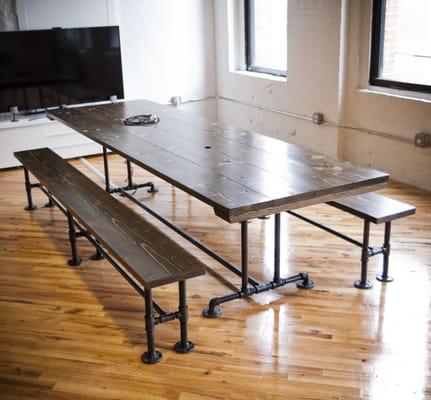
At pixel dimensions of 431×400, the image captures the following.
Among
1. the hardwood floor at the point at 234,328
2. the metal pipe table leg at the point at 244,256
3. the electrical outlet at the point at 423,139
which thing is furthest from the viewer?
the electrical outlet at the point at 423,139

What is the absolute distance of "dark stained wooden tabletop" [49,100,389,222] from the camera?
260cm

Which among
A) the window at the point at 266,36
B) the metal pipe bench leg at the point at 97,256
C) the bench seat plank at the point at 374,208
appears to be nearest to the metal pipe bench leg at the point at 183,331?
the bench seat plank at the point at 374,208

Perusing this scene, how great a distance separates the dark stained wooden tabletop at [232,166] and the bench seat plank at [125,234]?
0.86ft

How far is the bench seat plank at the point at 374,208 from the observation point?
10.2 ft

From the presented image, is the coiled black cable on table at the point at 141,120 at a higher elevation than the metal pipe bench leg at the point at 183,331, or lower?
higher

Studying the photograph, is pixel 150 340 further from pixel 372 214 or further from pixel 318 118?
pixel 318 118

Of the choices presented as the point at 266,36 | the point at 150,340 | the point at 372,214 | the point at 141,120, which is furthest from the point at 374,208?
the point at 266,36

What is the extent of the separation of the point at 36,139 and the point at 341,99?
2854 millimetres

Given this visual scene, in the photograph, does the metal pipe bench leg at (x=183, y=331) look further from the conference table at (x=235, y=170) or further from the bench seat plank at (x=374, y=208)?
the bench seat plank at (x=374, y=208)

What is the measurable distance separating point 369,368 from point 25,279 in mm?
2006

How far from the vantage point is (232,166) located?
304 centimetres

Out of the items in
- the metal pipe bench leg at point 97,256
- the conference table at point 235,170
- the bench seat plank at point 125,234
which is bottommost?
the metal pipe bench leg at point 97,256

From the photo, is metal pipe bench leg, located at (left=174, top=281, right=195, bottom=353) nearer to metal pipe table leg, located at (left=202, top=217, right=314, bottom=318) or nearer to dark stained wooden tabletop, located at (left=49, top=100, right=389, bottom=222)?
metal pipe table leg, located at (left=202, top=217, right=314, bottom=318)

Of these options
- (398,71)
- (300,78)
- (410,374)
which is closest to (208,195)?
(410,374)
